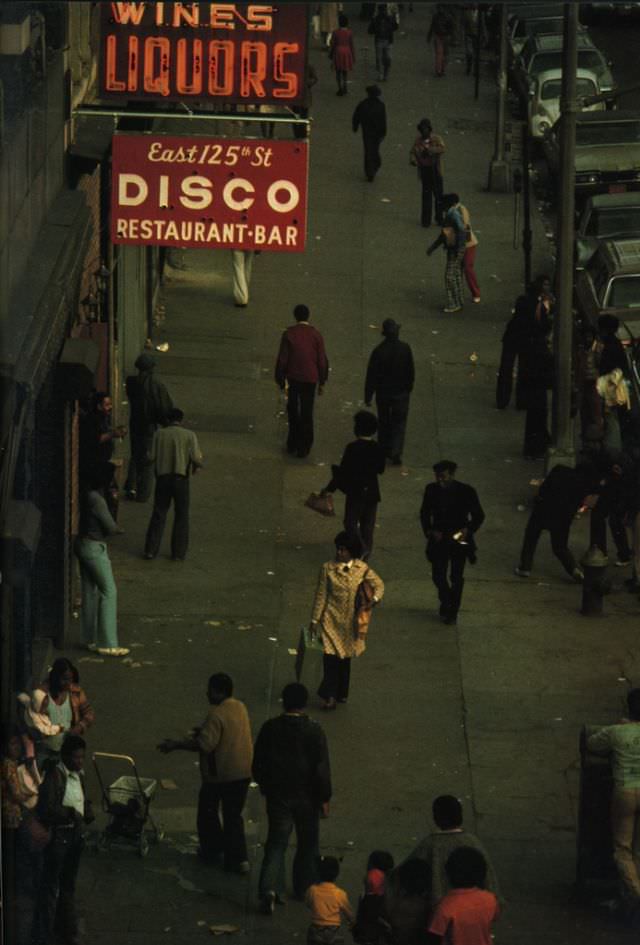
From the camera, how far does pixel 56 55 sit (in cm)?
1870

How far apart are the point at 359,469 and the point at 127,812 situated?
21.1 feet

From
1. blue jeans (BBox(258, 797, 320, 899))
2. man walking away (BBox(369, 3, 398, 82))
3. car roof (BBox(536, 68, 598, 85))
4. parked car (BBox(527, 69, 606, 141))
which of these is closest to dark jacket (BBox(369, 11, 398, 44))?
man walking away (BBox(369, 3, 398, 82))

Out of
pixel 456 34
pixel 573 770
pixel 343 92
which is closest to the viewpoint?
pixel 573 770

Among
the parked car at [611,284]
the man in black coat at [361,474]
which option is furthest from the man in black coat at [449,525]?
the parked car at [611,284]

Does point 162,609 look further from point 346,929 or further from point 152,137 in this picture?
point 346,929

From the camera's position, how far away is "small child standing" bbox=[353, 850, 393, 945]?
12.5 metres

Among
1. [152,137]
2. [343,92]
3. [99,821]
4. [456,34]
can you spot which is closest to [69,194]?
[152,137]

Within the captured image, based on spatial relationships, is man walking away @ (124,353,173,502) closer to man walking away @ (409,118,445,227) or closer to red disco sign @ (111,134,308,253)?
red disco sign @ (111,134,308,253)

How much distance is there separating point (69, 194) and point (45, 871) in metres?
7.79

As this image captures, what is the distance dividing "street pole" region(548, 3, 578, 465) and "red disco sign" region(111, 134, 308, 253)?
18.6 ft

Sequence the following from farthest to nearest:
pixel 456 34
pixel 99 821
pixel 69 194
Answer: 1. pixel 456 34
2. pixel 69 194
3. pixel 99 821

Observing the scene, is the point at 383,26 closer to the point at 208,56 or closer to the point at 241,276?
the point at 241,276

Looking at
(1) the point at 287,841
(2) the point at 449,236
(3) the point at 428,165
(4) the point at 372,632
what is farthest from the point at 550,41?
(1) the point at 287,841

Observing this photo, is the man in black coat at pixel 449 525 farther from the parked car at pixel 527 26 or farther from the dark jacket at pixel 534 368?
the parked car at pixel 527 26
